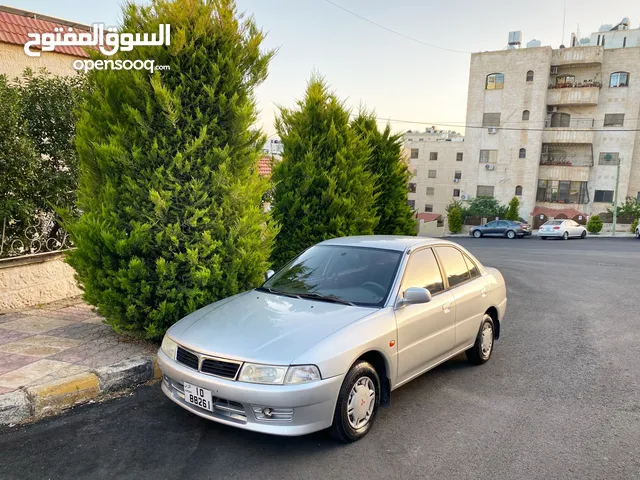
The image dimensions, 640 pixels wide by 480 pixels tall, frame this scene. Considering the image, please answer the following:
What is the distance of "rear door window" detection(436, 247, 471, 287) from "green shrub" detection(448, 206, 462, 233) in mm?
39926

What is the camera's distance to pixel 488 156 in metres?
45.0

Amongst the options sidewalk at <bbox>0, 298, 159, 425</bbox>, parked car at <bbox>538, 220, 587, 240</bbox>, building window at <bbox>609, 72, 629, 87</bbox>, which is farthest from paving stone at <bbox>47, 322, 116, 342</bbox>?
building window at <bbox>609, 72, 629, 87</bbox>

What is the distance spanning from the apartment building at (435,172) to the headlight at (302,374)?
175ft

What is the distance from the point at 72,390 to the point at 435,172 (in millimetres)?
56071

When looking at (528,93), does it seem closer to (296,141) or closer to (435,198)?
(435,198)

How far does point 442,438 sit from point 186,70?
4673 millimetres

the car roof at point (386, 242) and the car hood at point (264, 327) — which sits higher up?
the car roof at point (386, 242)

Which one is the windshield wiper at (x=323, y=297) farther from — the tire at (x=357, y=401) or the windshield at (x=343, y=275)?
the tire at (x=357, y=401)

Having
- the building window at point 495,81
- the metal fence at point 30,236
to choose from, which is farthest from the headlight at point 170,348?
the building window at point 495,81

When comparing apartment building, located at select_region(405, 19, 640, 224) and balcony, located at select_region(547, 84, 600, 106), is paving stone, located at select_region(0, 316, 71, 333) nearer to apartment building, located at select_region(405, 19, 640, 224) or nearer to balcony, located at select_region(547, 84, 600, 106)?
apartment building, located at select_region(405, 19, 640, 224)

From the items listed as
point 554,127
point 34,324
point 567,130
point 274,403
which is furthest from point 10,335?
point 554,127

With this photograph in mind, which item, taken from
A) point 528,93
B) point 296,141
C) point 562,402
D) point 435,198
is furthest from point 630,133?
point 562,402

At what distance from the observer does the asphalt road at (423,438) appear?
314 centimetres

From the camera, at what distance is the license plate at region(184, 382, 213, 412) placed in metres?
3.34
